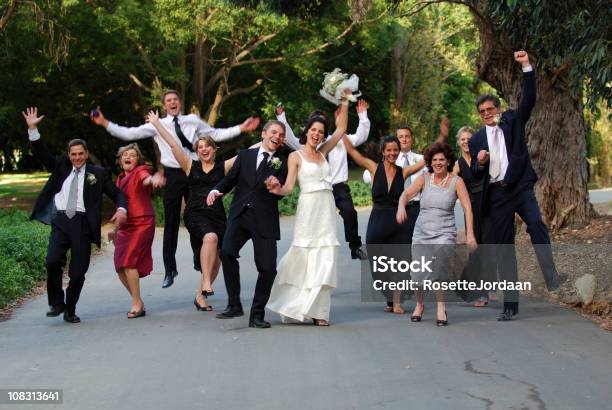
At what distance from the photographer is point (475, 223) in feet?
37.2

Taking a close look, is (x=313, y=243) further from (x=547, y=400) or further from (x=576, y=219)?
(x=576, y=219)

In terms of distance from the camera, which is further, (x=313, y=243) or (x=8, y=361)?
(x=313, y=243)

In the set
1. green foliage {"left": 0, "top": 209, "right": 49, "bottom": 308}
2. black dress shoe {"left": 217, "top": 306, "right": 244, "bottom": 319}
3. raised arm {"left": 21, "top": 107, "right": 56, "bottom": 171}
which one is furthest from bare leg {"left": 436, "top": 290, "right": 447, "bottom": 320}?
green foliage {"left": 0, "top": 209, "right": 49, "bottom": 308}

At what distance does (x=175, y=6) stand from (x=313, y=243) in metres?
15.7

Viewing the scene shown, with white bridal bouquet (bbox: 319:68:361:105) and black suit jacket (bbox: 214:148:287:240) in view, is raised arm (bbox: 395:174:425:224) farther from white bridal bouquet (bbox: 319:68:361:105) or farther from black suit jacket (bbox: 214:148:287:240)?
black suit jacket (bbox: 214:148:287:240)

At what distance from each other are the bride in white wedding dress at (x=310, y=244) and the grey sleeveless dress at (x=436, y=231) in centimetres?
88

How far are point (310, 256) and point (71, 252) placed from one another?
241 centimetres

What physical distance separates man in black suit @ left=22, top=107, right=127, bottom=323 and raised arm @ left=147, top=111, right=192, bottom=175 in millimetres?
768

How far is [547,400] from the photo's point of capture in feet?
22.0

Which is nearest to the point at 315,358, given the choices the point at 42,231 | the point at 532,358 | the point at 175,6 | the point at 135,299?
the point at 532,358

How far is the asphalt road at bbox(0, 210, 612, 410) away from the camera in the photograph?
686cm

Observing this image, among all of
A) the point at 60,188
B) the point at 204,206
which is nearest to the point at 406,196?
the point at 204,206

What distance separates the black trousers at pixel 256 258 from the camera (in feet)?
32.6

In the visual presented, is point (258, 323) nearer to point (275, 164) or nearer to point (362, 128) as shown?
point (275, 164)
